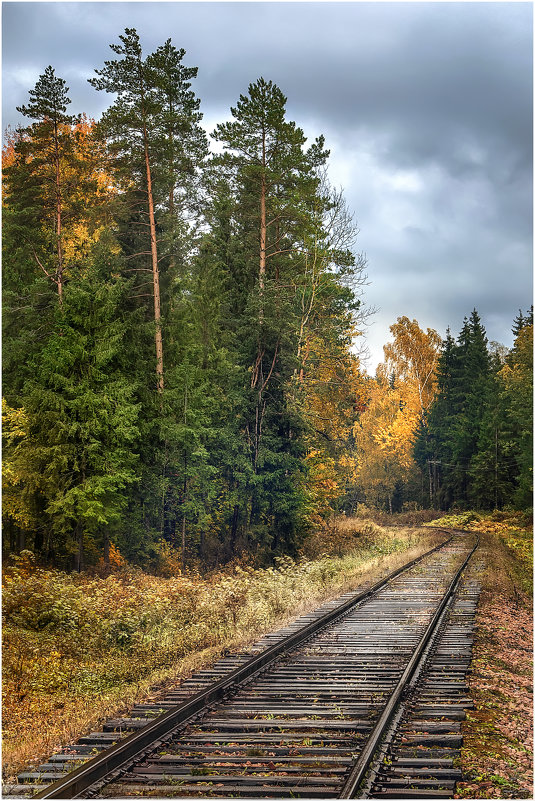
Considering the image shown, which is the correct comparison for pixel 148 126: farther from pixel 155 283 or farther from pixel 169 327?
pixel 169 327

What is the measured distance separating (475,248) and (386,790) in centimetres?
1107

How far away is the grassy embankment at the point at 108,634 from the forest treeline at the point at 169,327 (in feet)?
10.8

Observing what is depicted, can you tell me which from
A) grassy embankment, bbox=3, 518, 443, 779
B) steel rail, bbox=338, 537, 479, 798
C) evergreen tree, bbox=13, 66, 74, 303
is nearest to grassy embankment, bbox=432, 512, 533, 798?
steel rail, bbox=338, 537, 479, 798

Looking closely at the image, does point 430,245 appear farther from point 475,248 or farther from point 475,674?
point 475,674

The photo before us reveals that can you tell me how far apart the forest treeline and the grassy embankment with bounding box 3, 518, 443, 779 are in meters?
3.28

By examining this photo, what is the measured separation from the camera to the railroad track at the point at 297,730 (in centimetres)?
585

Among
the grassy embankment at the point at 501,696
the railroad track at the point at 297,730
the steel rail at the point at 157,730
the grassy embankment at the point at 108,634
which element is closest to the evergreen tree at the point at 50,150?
the grassy embankment at the point at 108,634

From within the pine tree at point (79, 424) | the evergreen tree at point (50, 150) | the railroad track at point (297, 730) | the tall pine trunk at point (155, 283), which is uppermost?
the evergreen tree at point (50, 150)

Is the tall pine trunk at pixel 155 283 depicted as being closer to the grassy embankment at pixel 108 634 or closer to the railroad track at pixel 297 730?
the grassy embankment at pixel 108 634

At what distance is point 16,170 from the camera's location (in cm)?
2488

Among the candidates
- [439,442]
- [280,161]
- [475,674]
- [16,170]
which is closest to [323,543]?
[280,161]

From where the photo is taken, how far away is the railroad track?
19.2 feet

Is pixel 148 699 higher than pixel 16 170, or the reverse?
pixel 16 170

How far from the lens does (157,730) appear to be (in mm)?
6984
